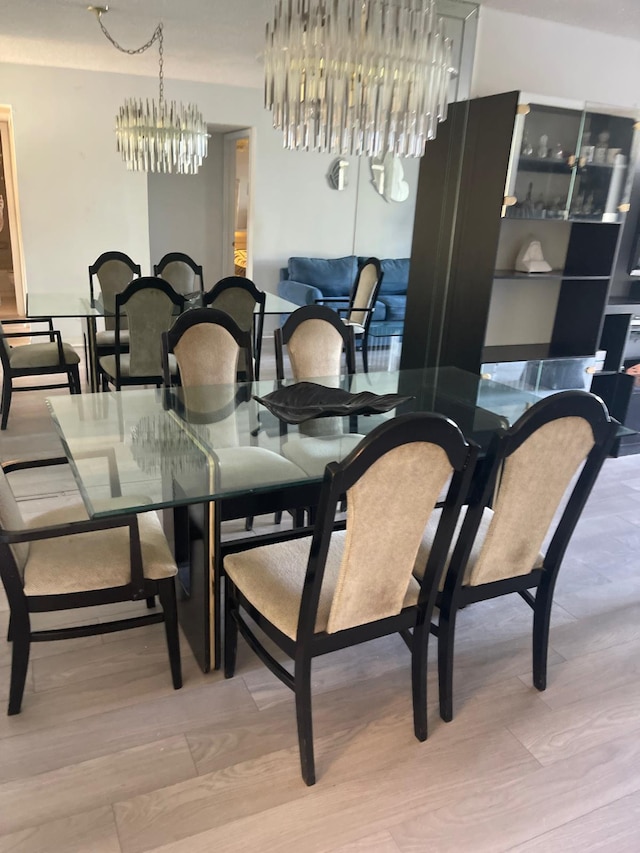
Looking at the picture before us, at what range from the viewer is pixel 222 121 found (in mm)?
5605

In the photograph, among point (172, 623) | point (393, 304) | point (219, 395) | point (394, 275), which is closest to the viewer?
point (172, 623)

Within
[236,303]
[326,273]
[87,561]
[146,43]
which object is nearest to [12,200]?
[146,43]

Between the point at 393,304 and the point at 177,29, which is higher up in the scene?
the point at 177,29

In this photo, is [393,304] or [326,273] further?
[326,273]

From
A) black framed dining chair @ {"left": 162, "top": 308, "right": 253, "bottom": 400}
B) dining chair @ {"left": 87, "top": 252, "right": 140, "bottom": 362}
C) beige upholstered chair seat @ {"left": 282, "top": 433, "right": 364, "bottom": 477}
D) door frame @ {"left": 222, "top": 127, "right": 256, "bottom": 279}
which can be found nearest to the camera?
beige upholstered chair seat @ {"left": 282, "top": 433, "right": 364, "bottom": 477}

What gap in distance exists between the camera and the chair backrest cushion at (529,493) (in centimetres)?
170

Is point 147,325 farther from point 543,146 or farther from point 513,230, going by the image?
point 543,146

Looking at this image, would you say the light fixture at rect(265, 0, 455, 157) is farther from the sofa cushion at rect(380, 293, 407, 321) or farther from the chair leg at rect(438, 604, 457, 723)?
the sofa cushion at rect(380, 293, 407, 321)

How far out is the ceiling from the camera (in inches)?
135

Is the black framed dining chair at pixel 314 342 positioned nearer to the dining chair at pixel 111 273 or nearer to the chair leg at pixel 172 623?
the chair leg at pixel 172 623

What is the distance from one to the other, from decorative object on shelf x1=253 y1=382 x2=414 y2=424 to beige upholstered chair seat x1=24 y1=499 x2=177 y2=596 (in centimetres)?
72

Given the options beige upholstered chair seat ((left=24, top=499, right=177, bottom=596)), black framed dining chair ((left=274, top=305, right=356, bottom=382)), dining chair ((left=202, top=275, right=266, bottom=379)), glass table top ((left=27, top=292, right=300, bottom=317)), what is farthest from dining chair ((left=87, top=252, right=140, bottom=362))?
beige upholstered chair seat ((left=24, top=499, right=177, bottom=596))

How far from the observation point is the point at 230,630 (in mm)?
1986

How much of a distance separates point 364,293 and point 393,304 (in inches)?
18.1
